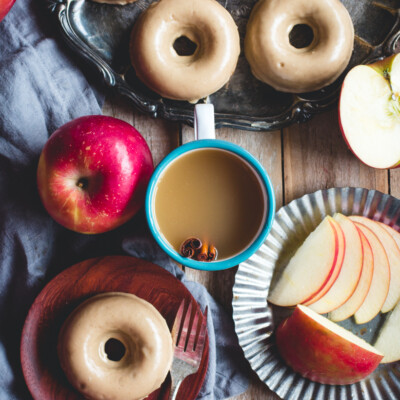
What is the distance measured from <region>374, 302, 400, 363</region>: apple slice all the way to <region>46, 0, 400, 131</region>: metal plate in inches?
16.3

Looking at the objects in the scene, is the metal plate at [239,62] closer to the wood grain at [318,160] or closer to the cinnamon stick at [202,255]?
the wood grain at [318,160]

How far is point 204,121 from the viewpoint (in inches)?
33.8

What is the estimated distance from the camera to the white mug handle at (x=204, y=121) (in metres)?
0.85

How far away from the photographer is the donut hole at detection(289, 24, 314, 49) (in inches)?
38.3

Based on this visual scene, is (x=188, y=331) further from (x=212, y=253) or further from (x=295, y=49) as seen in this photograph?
(x=295, y=49)

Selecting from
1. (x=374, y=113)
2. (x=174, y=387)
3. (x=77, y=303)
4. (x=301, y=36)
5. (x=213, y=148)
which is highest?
(x=301, y=36)

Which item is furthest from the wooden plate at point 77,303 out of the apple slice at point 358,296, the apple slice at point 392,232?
the apple slice at point 392,232

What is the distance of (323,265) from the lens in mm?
964

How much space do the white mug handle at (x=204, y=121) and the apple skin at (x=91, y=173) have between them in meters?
0.11

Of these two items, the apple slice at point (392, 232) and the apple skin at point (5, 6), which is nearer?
the apple skin at point (5, 6)

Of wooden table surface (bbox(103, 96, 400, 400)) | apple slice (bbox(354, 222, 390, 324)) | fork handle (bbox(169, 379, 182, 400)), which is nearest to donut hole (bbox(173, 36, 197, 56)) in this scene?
wooden table surface (bbox(103, 96, 400, 400))

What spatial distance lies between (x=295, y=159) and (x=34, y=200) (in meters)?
0.51

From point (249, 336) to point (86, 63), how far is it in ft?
1.96


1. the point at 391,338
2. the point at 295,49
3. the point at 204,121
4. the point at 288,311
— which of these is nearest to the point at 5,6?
the point at 204,121
